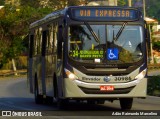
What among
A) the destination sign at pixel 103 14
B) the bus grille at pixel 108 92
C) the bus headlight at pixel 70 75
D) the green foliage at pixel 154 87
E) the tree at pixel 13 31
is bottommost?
the tree at pixel 13 31

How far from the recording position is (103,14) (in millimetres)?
23078

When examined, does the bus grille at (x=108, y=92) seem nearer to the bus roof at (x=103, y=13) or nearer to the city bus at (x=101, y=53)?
the city bus at (x=101, y=53)

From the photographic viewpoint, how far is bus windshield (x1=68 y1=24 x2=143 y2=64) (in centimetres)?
2256

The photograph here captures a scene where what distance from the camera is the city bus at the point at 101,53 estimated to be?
73.8 feet

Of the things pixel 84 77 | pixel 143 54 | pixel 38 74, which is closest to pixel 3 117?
pixel 84 77

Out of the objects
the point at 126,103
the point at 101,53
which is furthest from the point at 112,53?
the point at 126,103

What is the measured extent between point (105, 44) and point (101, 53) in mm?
306

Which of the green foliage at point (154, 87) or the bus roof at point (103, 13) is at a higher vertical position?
the bus roof at point (103, 13)

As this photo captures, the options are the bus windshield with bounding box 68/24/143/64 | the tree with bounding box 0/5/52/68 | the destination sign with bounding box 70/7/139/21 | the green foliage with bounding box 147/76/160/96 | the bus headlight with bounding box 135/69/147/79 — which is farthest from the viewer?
the tree with bounding box 0/5/52/68

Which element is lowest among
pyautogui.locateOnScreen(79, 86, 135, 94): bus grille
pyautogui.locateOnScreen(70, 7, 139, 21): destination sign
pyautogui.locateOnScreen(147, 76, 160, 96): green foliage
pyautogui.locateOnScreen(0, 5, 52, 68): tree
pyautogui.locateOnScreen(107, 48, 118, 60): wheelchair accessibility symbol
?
pyautogui.locateOnScreen(0, 5, 52, 68): tree

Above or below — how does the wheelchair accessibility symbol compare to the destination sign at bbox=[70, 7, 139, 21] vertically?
below

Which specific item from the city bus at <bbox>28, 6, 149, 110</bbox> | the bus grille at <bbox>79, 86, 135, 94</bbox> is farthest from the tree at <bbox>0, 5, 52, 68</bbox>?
the bus grille at <bbox>79, 86, 135, 94</bbox>

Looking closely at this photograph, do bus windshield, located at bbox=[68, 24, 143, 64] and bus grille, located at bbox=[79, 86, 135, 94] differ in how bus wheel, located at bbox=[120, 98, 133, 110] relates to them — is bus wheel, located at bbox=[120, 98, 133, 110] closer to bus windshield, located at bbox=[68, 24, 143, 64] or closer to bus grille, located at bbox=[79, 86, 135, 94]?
bus grille, located at bbox=[79, 86, 135, 94]

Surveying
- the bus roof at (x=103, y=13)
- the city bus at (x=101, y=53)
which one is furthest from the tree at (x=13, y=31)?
the city bus at (x=101, y=53)
